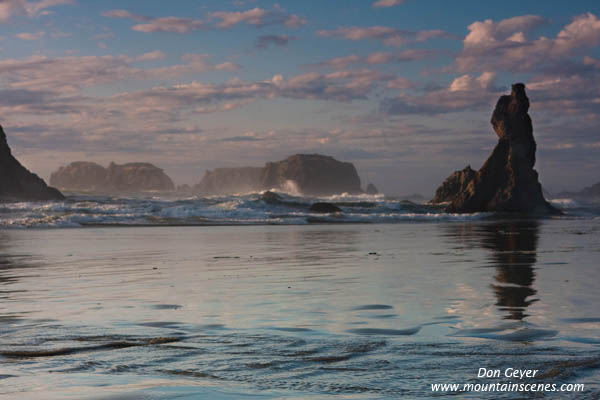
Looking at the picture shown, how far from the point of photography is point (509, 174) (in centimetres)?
6303

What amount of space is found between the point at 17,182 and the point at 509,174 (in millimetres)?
56638

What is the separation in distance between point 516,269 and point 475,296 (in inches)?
150

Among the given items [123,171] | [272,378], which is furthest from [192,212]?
[123,171]

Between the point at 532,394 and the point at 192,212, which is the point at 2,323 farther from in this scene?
the point at 192,212

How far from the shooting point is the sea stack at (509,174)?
2377 inches

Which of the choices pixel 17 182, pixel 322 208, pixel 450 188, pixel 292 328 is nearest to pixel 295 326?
pixel 292 328

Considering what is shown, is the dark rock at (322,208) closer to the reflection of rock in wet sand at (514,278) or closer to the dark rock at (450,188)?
the dark rock at (450,188)

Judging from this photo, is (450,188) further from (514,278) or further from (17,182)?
(514,278)

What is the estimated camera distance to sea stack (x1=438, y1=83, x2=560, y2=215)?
60.4 meters

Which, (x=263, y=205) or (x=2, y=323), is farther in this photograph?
(x=263, y=205)

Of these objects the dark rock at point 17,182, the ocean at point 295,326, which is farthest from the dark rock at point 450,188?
the ocean at point 295,326

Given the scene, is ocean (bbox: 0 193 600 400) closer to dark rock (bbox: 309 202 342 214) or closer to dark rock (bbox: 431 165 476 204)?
dark rock (bbox: 309 202 342 214)

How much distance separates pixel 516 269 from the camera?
11578 mm

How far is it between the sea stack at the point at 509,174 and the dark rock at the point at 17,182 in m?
48.3
